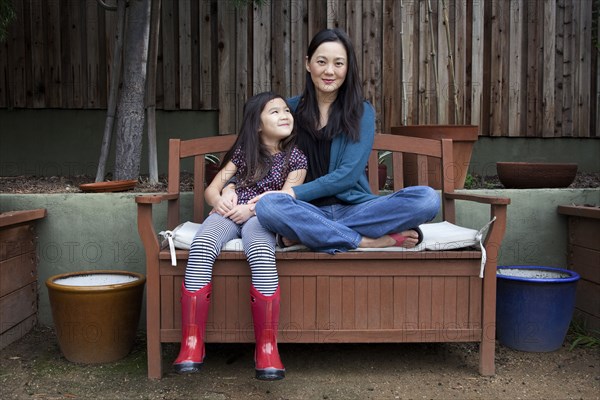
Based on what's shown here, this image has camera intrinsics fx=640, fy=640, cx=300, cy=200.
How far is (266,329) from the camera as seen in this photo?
2.25 metres

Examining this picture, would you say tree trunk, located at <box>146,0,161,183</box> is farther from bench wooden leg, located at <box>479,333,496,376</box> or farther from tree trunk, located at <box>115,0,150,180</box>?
bench wooden leg, located at <box>479,333,496,376</box>

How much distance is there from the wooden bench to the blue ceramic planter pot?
0.32 m

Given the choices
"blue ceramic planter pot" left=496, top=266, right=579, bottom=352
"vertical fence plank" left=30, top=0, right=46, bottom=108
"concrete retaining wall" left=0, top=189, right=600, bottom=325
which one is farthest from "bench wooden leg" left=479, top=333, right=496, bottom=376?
"vertical fence plank" left=30, top=0, right=46, bottom=108

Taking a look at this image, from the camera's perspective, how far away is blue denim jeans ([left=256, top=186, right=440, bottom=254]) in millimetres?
2350

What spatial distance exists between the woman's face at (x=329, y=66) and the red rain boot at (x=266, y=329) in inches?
36.6

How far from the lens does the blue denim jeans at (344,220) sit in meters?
2.35

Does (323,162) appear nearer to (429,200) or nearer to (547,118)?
(429,200)

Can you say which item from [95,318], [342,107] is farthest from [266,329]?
[342,107]

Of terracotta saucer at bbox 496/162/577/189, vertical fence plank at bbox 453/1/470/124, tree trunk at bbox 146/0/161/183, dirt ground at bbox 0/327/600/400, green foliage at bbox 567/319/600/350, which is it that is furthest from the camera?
vertical fence plank at bbox 453/1/470/124

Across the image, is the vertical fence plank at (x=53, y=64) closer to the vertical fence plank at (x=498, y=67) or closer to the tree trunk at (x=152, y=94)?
the tree trunk at (x=152, y=94)

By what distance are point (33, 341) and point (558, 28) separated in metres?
4.07

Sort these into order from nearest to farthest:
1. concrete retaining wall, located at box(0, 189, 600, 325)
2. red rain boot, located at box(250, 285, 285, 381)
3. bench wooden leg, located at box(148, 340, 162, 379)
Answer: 1. red rain boot, located at box(250, 285, 285, 381)
2. bench wooden leg, located at box(148, 340, 162, 379)
3. concrete retaining wall, located at box(0, 189, 600, 325)

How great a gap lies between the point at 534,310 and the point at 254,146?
1374 millimetres

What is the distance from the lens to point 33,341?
2936mm
